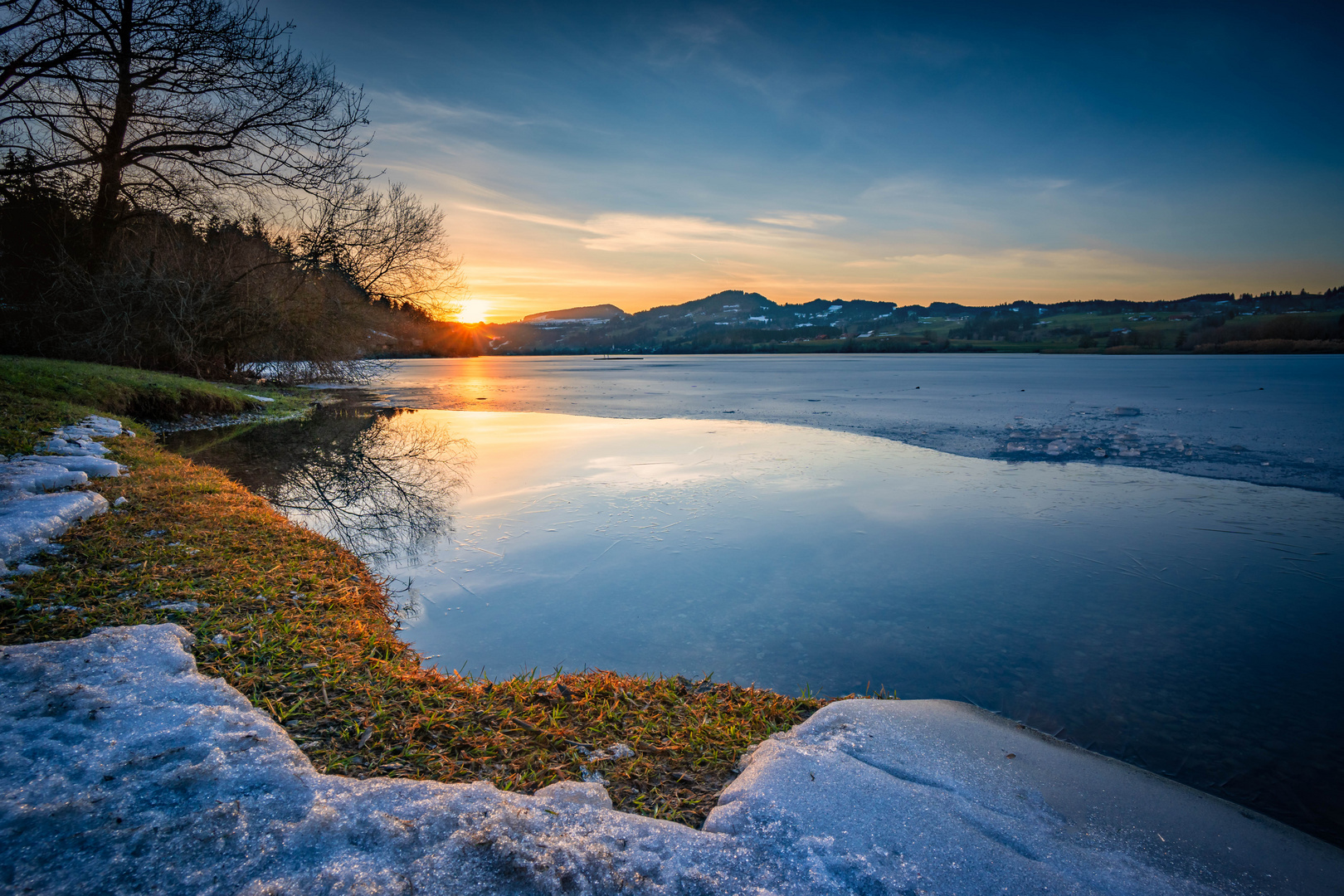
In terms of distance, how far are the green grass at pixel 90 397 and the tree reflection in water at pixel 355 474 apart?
1.57 meters

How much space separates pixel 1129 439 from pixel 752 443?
324 inches

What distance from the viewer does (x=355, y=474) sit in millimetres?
9969

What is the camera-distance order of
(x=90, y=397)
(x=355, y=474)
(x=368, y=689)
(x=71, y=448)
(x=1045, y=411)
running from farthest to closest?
(x=1045, y=411)
(x=90, y=397)
(x=355, y=474)
(x=71, y=448)
(x=368, y=689)

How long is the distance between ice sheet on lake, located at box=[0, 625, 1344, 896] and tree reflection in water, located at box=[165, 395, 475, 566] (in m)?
3.66

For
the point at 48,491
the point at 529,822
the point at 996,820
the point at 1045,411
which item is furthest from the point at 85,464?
the point at 1045,411

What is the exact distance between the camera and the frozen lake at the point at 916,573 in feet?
12.0

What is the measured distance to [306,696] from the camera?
9.82 ft

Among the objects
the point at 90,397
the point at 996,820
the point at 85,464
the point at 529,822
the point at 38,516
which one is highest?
the point at 90,397

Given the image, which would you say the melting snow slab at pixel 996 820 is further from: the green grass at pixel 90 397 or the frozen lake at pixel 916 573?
the green grass at pixel 90 397

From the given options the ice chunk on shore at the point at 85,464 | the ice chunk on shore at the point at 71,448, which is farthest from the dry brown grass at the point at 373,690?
the ice chunk on shore at the point at 71,448

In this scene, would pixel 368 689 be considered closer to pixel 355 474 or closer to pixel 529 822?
pixel 529 822

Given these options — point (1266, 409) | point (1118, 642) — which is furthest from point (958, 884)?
point (1266, 409)

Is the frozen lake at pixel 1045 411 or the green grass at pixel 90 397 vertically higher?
the green grass at pixel 90 397

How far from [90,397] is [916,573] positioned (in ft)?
52.7
